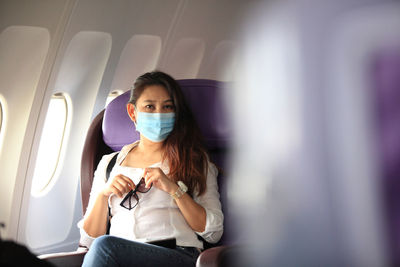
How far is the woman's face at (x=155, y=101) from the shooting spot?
2.30m

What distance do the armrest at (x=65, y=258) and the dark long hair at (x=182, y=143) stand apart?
Answer: 0.50 metres

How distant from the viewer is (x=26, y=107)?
10.9 feet

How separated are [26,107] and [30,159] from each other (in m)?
0.37

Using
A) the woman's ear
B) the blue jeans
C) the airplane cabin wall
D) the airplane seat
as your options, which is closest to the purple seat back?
the blue jeans

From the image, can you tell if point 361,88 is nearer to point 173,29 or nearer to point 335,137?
point 335,137

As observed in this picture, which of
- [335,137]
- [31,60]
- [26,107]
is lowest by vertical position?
[335,137]

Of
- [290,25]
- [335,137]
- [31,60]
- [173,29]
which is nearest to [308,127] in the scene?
[335,137]

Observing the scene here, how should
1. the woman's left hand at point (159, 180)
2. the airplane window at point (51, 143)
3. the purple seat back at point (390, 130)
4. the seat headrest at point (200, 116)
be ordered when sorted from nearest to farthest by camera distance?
1. the purple seat back at point (390, 130)
2. the woman's left hand at point (159, 180)
3. the seat headrest at point (200, 116)
4. the airplane window at point (51, 143)

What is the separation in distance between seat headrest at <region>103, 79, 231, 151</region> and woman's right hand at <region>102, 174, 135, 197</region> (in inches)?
15.8

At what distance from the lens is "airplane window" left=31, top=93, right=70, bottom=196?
3.82m

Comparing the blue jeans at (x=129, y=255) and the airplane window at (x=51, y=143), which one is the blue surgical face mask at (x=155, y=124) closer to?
the blue jeans at (x=129, y=255)

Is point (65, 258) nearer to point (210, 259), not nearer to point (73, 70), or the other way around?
point (210, 259)

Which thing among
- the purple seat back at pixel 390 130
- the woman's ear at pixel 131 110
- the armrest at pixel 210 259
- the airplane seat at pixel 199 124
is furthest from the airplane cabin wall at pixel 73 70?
the purple seat back at pixel 390 130

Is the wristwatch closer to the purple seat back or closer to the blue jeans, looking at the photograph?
the blue jeans
